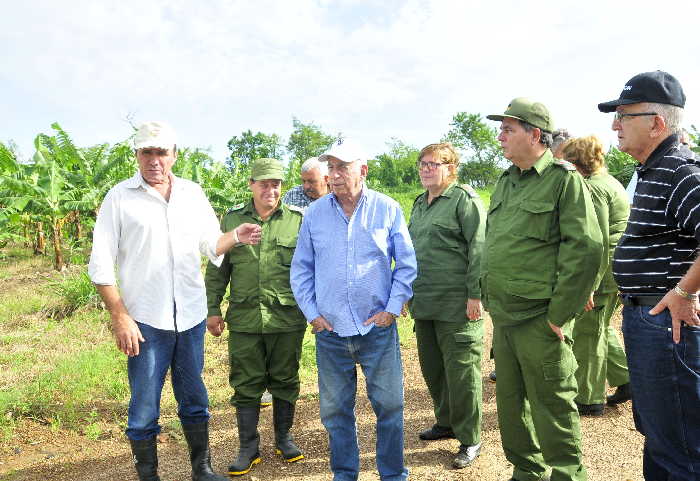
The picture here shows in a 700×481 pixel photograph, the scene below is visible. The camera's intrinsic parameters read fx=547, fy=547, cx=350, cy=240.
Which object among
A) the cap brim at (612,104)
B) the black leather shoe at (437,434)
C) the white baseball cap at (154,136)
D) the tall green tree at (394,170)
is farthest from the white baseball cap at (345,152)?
the tall green tree at (394,170)

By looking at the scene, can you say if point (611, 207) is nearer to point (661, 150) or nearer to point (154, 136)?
point (661, 150)

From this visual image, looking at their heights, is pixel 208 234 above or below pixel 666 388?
above

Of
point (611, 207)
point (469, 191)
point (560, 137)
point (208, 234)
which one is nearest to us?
point (208, 234)

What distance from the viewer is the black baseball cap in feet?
8.21

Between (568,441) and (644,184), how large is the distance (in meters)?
1.52

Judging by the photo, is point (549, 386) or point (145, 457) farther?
point (145, 457)

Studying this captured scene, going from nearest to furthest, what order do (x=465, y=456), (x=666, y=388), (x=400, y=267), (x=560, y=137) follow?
(x=666, y=388)
(x=400, y=267)
(x=465, y=456)
(x=560, y=137)

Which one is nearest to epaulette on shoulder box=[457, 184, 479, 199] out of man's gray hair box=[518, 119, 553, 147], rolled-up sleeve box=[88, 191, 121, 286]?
man's gray hair box=[518, 119, 553, 147]

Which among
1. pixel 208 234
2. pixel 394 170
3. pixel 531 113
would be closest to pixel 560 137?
pixel 531 113

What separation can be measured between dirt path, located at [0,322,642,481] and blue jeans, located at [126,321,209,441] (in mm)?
643

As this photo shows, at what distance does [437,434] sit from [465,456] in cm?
44

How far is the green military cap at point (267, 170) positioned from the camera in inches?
153

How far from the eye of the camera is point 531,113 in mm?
3094

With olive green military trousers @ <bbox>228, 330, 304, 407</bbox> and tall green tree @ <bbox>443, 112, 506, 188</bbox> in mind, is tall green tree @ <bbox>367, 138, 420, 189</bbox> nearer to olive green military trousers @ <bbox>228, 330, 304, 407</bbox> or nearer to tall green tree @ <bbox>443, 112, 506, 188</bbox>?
tall green tree @ <bbox>443, 112, 506, 188</bbox>
